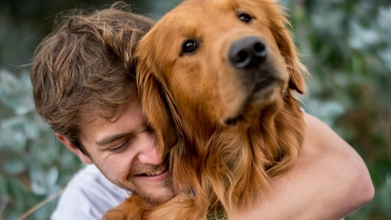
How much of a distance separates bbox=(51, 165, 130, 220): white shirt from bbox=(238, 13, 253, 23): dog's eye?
1263 millimetres

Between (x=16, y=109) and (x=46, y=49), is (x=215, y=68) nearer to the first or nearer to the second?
(x=46, y=49)

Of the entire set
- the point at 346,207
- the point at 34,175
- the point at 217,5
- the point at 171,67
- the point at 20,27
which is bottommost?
the point at 20,27

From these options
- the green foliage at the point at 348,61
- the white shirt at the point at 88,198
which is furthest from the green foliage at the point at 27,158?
the green foliage at the point at 348,61

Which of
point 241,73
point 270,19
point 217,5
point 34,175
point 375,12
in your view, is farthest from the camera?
point 375,12

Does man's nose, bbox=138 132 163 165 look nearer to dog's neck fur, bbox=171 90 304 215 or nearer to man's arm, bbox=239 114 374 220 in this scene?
dog's neck fur, bbox=171 90 304 215

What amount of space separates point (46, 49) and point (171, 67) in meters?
0.69

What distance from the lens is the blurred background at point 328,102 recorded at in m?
3.70

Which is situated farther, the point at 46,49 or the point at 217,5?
the point at 46,49

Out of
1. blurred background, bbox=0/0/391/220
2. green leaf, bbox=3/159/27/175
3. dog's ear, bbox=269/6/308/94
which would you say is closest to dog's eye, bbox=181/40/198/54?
dog's ear, bbox=269/6/308/94

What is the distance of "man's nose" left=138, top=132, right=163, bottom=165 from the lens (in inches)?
104

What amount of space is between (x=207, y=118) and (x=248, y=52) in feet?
1.60

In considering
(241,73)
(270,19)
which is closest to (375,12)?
(270,19)

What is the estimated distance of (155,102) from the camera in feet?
8.57

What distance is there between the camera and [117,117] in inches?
103
